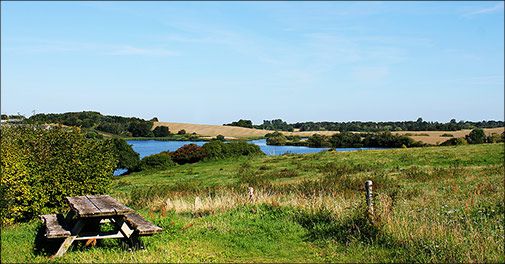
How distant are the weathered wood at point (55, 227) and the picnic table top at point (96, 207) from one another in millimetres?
441

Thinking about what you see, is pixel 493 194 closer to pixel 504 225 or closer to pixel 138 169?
pixel 504 225

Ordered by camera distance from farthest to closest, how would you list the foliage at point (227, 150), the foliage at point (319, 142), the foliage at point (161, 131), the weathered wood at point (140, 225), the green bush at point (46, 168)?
the foliage at point (161, 131) → the foliage at point (319, 142) → the foliage at point (227, 150) → the green bush at point (46, 168) → the weathered wood at point (140, 225)

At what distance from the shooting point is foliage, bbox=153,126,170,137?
83056 mm

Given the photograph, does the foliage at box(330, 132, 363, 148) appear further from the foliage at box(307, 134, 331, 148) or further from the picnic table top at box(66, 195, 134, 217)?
the picnic table top at box(66, 195, 134, 217)

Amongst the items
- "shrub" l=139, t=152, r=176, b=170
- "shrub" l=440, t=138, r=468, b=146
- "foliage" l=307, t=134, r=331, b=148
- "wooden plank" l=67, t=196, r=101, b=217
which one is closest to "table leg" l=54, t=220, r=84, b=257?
"wooden plank" l=67, t=196, r=101, b=217

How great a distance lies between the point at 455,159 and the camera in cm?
3366

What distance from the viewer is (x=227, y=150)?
54812 millimetres

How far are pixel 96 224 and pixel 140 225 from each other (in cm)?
203

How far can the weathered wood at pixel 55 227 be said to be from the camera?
30.8ft


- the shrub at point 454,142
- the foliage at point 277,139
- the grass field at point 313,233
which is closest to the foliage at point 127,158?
the foliage at point 277,139

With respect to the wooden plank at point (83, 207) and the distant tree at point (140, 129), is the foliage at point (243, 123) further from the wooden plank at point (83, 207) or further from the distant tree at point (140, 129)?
the wooden plank at point (83, 207)

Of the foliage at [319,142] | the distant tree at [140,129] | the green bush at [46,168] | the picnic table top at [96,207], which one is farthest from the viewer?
the distant tree at [140,129]

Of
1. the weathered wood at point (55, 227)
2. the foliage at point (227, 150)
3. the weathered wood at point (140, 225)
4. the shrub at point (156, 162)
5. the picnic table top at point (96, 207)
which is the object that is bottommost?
the shrub at point (156, 162)

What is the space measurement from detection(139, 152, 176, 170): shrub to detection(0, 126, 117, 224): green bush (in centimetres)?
3324
